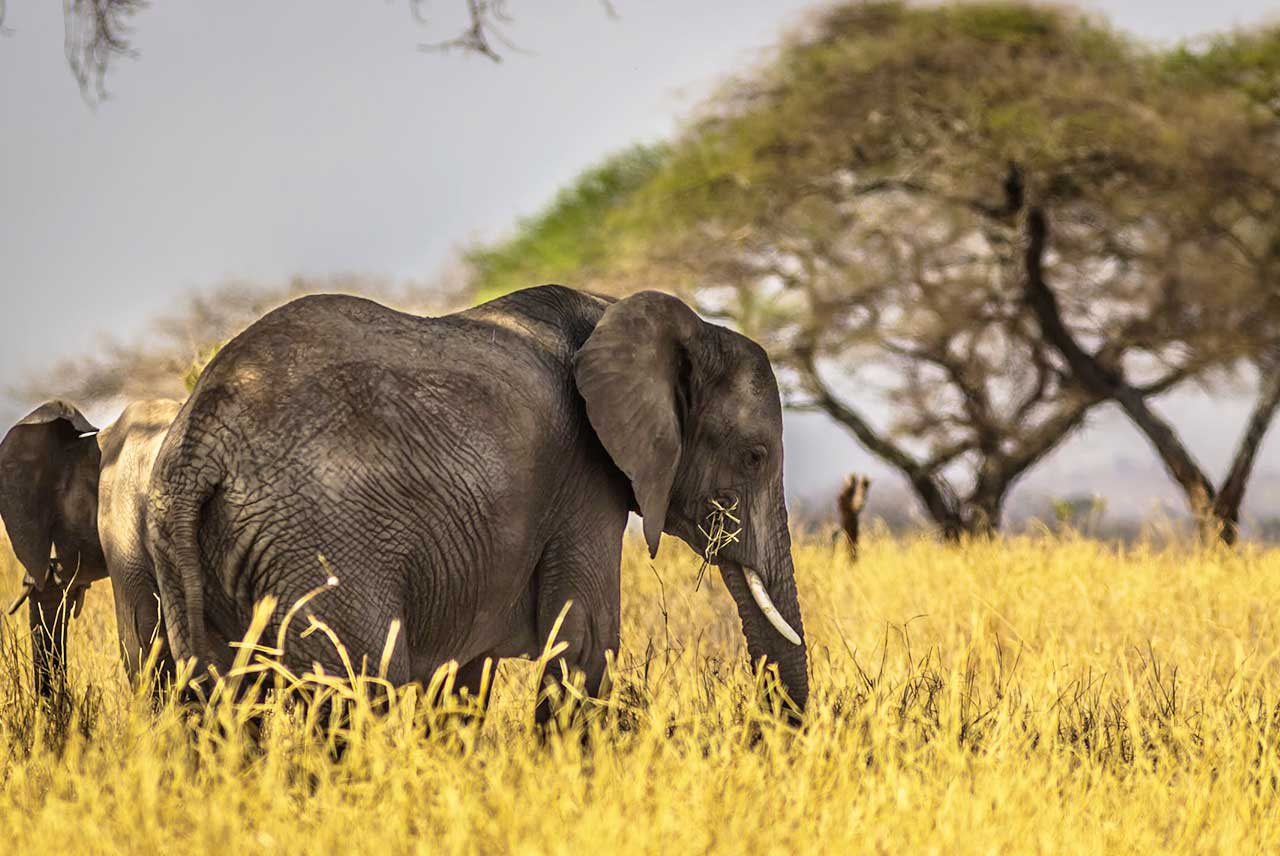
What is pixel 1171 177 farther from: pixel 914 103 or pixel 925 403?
pixel 925 403

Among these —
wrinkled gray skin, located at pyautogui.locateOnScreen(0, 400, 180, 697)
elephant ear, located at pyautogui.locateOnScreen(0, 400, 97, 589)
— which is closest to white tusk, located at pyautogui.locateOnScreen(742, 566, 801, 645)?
wrinkled gray skin, located at pyautogui.locateOnScreen(0, 400, 180, 697)

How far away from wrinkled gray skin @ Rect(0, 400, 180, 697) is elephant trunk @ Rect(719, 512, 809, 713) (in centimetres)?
202

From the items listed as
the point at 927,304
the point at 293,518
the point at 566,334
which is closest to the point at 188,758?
the point at 293,518

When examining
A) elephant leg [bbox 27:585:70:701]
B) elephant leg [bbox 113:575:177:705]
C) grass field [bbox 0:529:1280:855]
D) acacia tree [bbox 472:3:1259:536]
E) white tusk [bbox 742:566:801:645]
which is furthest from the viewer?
acacia tree [bbox 472:3:1259:536]

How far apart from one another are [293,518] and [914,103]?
13.1 metres

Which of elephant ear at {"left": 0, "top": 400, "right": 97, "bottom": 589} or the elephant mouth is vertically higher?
elephant ear at {"left": 0, "top": 400, "right": 97, "bottom": 589}

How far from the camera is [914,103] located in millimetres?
15805

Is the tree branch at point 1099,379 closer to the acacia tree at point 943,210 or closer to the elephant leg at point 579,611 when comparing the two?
the acacia tree at point 943,210

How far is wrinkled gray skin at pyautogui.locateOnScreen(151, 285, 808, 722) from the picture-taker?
3914 millimetres

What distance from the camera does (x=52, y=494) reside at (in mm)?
5668

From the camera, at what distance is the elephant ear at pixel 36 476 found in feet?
18.0

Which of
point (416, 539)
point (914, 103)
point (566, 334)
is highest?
point (914, 103)

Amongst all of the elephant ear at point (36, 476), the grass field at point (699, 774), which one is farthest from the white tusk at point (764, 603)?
the elephant ear at point (36, 476)

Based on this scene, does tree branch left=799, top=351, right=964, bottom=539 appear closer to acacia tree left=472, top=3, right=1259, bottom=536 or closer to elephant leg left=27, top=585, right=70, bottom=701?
acacia tree left=472, top=3, right=1259, bottom=536
